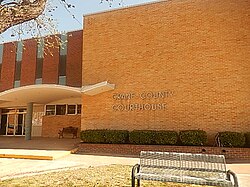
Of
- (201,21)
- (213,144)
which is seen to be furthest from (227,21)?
(213,144)

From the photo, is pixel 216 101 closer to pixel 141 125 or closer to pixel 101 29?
pixel 141 125

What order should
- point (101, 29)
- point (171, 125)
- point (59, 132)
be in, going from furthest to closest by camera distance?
1. point (59, 132)
2. point (101, 29)
3. point (171, 125)

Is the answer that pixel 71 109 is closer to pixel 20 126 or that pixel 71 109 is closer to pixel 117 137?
pixel 20 126

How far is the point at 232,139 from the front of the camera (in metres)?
12.6

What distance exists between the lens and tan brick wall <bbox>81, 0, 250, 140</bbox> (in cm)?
1391

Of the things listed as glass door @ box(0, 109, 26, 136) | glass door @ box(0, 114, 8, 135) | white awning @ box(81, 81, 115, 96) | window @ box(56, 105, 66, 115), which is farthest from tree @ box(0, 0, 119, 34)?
glass door @ box(0, 114, 8, 135)

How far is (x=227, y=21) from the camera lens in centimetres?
1442

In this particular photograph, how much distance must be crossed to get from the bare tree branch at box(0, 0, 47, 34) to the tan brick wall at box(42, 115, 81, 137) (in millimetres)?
16290

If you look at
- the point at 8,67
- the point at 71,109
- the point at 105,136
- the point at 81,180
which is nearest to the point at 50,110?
the point at 71,109

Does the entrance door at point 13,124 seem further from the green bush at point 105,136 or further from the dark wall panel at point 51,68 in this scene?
the green bush at point 105,136

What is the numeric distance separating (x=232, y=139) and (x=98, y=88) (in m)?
7.53

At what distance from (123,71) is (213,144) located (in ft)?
21.1

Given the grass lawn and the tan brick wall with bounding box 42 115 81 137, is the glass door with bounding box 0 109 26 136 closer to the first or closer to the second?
the tan brick wall with bounding box 42 115 81 137

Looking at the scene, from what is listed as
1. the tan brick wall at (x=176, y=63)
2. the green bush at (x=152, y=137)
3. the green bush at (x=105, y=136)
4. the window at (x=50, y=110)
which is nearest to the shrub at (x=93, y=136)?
the green bush at (x=105, y=136)
